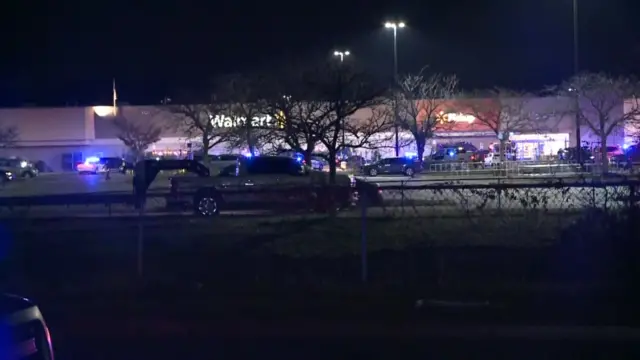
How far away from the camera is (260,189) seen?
16.2m

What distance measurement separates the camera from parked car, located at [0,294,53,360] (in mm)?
5023

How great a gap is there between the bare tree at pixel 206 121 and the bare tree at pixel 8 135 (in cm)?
1872

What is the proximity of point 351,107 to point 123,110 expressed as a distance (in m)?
47.4

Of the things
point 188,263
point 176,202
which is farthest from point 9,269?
point 176,202

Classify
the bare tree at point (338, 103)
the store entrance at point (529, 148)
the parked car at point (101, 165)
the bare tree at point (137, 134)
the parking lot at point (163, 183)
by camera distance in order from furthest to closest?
the bare tree at point (137, 134) < the parked car at point (101, 165) < the store entrance at point (529, 148) < the parking lot at point (163, 183) < the bare tree at point (338, 103)

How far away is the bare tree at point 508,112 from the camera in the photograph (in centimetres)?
5506

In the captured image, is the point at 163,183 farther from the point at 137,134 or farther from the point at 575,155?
the point at 137,134

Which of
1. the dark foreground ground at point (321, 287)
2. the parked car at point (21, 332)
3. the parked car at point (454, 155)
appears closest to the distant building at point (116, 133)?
the parked car at point (454, 155)

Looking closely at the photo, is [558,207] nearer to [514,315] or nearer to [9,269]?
[514,315]

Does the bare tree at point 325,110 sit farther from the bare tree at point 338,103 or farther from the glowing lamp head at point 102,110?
the glowing lamp head at point 102,110

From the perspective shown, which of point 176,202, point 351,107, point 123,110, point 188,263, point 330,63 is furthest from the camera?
point 123,110

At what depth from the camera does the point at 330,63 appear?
27.5 m

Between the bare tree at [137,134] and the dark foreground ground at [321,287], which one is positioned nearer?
the dark foreground ground at [321,287]

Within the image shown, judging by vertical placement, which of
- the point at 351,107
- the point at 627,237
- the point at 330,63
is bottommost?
the point at 627,237
